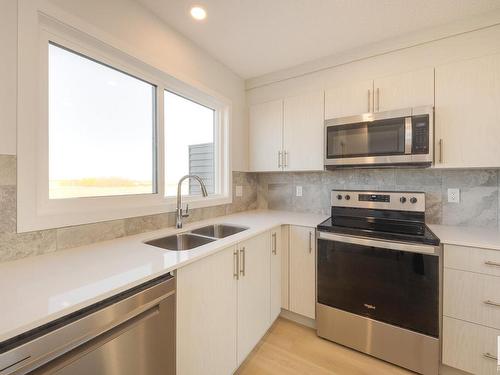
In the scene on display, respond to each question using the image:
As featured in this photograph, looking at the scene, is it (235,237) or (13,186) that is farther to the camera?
(235,237)

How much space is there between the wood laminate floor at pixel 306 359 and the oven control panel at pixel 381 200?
3.76ft

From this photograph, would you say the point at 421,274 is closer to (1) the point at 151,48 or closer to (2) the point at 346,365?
(2) the point at 346,365

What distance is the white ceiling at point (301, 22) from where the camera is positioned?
146 centimetres

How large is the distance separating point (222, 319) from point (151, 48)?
181 cm

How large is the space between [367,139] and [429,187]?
71 cm

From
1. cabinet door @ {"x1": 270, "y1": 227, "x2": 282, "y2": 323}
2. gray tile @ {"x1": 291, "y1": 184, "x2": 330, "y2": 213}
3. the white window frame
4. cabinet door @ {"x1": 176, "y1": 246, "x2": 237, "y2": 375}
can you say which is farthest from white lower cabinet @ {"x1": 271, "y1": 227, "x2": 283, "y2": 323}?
the white window frame

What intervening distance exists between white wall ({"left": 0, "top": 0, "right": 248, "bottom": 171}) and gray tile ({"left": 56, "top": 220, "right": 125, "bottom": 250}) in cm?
45

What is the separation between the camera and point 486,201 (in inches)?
67.9

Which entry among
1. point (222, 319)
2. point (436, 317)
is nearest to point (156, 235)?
point (222, 319)

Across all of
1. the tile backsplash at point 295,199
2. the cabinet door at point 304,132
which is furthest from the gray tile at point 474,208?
the cabinet door at point 304,132

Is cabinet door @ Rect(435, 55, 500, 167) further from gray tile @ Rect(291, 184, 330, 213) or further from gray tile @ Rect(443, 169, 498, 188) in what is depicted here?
gray tile @ Rect(291, 184, 330, 213)

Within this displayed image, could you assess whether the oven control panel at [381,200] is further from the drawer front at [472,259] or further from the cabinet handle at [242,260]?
the cabinet handle at [242,260]

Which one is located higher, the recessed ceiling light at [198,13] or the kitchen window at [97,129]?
the recessed ceiling light at [198,13]

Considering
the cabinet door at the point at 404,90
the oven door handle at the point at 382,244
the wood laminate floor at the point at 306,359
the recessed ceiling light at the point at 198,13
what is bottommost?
the wood laminate floor at the point at 306,359
